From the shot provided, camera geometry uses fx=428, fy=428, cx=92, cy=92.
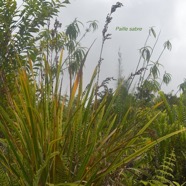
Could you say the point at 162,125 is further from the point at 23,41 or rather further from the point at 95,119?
the point at 23,41

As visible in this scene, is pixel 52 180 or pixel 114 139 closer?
pixel 52 180

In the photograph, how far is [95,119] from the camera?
248 centimetres

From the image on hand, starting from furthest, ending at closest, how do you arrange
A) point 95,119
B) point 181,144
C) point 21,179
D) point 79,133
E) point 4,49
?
1. point 4,49
2. point 181,144
3. point 95,119
4. point 79,133
5. point 21,179

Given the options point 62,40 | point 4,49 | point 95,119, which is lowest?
point 95,119

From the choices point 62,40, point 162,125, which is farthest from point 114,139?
point 62,40

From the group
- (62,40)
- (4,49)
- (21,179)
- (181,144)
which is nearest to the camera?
(21,179)

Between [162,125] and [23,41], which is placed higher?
[23,41]

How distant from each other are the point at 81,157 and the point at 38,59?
201cm

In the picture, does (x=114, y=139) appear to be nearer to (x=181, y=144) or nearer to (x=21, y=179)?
(x=21, y=179)

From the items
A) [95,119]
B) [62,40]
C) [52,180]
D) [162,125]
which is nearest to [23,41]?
[62,40]

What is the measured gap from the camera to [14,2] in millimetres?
4215

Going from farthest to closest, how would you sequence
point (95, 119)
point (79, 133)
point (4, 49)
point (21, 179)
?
1. point (4, 49)
2. point (95, 119)
3. point (79, 133)
4. point (21, 179)

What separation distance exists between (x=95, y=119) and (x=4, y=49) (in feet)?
5.79

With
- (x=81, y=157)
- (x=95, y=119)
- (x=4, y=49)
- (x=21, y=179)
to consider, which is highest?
(x=4, y=49)
